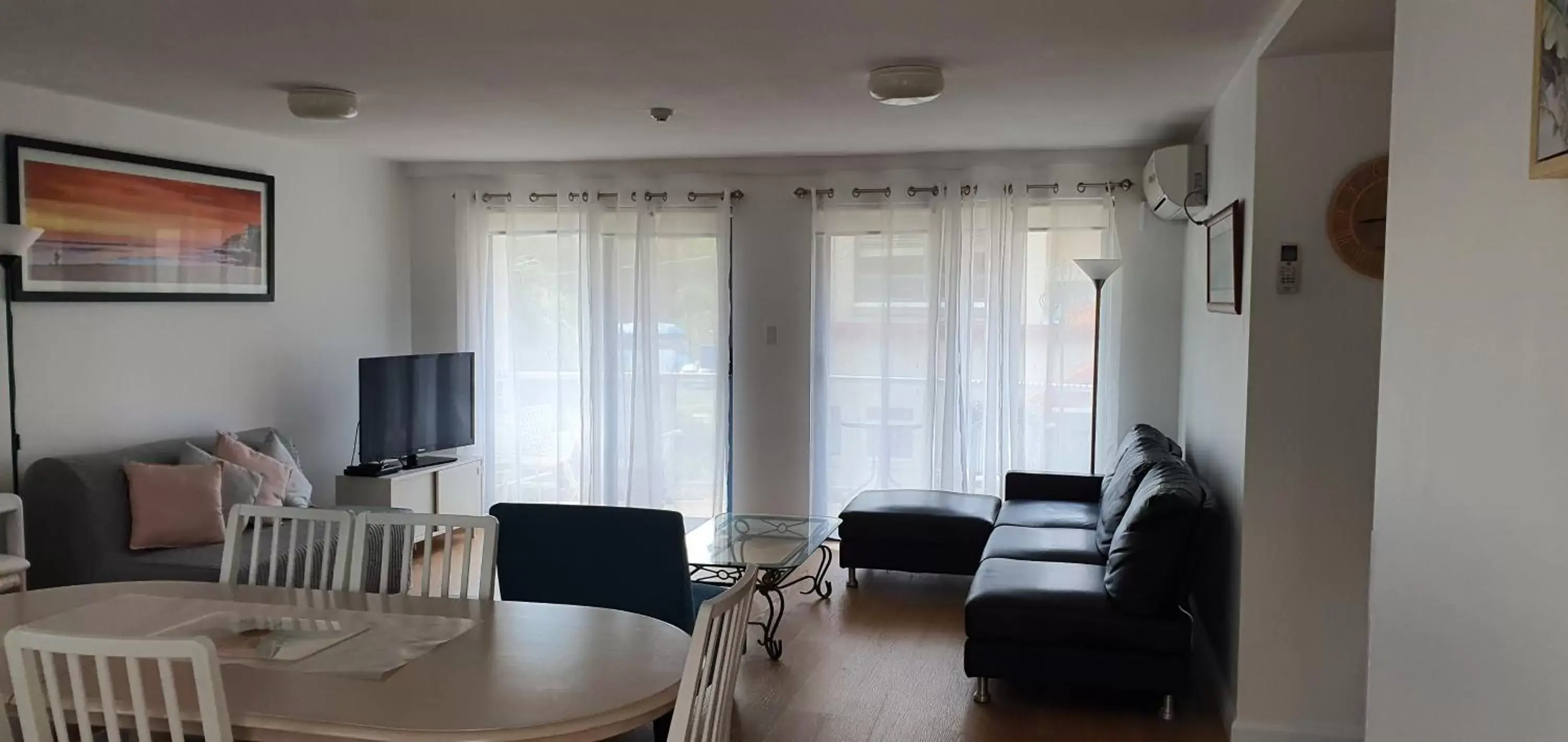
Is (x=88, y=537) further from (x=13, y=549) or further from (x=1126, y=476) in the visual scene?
(x=1126, y=476)

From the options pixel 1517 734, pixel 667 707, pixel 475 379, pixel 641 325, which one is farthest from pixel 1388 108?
pixel 475 379

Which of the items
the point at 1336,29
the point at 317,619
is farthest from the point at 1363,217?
the point at 317,619

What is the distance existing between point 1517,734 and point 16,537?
15.0 feet

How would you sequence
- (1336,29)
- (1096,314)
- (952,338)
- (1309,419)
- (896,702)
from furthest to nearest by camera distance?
(952,338) → (1096,314) → (896,702) → (1309,419) → (1336,29)

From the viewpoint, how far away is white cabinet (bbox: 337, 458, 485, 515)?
17.8 feet

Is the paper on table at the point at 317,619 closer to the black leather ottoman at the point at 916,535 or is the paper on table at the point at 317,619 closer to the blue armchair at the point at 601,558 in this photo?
the blue armchair at the point at 601,558

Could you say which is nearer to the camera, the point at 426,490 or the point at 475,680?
the point at 475,680

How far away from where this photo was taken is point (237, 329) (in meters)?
5.27

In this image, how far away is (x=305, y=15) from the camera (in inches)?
120

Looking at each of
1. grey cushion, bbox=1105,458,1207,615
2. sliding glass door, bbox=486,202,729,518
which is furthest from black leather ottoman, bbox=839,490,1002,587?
grey cushion, bbox=1105,458,1207,615

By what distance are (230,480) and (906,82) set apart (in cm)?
322

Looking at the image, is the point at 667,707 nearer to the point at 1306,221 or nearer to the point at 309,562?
the point at 309,562

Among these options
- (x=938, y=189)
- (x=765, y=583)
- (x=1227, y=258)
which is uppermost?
(x=938, y=189)

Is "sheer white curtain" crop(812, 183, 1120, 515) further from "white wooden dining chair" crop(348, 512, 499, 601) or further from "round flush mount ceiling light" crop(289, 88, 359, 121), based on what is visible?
"white wooden dining chair" crop(348, 512, 499, 601)
